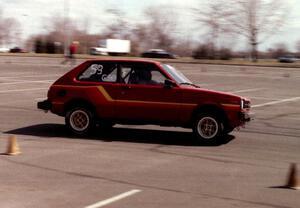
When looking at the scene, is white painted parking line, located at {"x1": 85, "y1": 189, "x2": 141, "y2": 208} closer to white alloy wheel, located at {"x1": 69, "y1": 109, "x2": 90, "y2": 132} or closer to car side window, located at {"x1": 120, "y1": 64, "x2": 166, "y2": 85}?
car side window, located at {"x1": 120, "y1": 64, "x2": 166, "y2": 85}

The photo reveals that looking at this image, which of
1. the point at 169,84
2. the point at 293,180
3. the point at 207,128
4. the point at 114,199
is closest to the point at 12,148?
the point at 169,84

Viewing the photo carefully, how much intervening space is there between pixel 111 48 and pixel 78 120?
80.7 metres

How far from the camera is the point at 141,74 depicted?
11266 mm

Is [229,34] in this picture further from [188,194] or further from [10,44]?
[188,194]

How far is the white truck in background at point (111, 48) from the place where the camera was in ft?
293

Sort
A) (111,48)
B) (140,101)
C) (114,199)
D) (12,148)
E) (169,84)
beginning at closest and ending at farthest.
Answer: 1. (114,199)
2. (12,148)
3. (169,84)
4. (140,101)
5. (111,48)

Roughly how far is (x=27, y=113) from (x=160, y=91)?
5815 mm

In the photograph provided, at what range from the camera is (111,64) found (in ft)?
37.6

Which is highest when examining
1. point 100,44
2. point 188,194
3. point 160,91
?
point 100,44

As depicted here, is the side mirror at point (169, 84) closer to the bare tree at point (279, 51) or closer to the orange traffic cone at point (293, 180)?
the orange traffic cone at point (293, 180)

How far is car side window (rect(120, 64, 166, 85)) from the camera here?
11.2 m

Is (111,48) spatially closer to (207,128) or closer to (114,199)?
(207,128)

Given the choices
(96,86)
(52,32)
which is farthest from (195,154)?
(52,32)

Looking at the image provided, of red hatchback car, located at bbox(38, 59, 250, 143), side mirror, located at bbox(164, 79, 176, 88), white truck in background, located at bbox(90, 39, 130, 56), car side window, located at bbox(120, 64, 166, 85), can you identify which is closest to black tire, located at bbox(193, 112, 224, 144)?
red hatchback car, located at bbox(38, 59, 250, 143)
